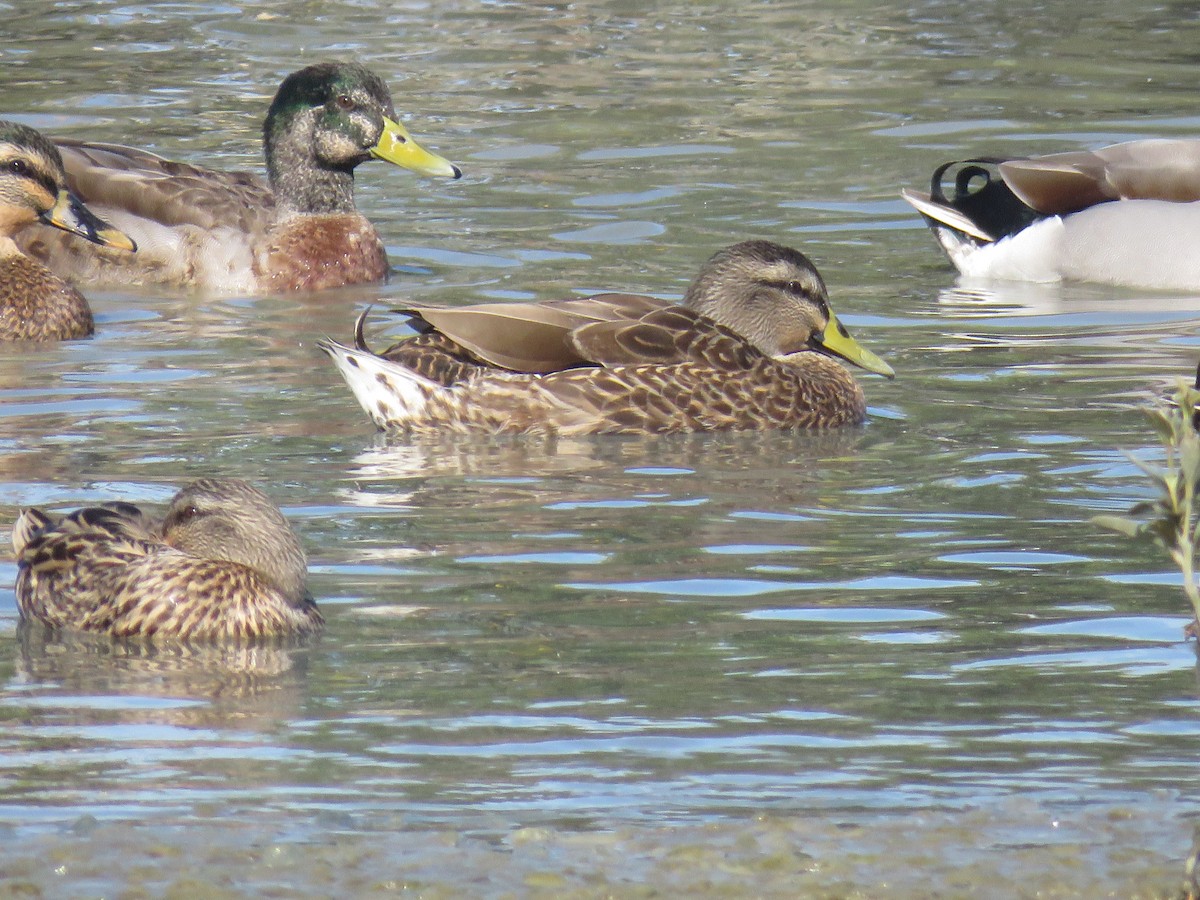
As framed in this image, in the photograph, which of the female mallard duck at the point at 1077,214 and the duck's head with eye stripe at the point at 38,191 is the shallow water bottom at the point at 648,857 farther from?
the female mallard duck at the point at 1077,214

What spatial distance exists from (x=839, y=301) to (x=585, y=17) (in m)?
10.6

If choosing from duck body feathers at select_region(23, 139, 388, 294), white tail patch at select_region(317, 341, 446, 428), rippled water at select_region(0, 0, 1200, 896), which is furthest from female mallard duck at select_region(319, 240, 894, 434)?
duck body feathers at select_region(23, 139, 388, 294)

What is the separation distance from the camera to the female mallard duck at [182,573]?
267 inches

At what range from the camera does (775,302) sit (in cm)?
1062

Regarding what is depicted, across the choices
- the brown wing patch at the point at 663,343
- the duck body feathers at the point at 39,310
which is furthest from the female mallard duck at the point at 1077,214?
the duck body feathers at the point at 39,310

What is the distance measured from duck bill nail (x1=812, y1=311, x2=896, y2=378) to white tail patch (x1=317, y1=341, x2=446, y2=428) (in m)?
1.78

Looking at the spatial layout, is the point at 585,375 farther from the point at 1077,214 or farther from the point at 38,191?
the point at 1077,214

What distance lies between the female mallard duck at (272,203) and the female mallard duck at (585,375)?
134 inches

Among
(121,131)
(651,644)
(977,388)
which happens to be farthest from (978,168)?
(651,644)

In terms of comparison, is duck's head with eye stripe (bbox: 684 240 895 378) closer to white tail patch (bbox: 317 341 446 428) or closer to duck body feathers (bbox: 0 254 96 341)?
white tail patch (bbox: 317 341 446 428)

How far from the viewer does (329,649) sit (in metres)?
6.57

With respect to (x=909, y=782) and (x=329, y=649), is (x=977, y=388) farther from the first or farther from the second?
(x=909, y=782)

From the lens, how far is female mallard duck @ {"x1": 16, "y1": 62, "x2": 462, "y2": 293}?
13508 millimetres

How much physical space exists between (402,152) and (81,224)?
2.34 m
